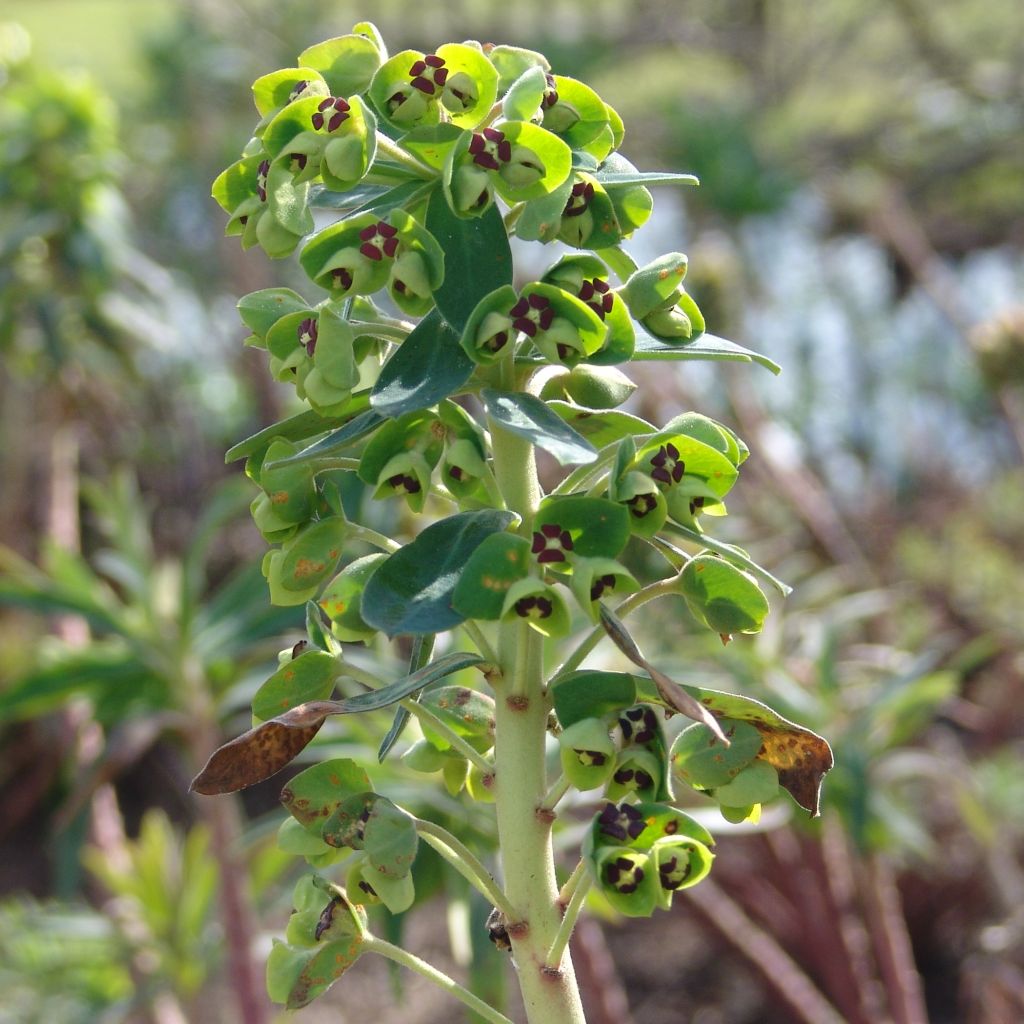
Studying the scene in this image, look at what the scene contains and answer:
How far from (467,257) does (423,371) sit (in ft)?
0.25

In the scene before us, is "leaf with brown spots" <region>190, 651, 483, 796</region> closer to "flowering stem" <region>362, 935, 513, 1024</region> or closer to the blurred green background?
"flowering stem" <region>362, 935, 513, 1024</region>

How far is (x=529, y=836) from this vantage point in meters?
0.67

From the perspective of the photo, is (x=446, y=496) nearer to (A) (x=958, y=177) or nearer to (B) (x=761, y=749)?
(B) (x=761, y=749)

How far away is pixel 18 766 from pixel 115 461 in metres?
1.24

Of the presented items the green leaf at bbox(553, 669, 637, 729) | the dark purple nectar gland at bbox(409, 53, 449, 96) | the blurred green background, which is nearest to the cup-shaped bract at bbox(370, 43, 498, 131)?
the dark purple nectar gland at bbox(409, 53, 449, 96)

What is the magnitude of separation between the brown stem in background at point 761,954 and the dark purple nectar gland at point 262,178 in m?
1.68

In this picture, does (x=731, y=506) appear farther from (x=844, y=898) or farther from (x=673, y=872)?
(x=673, y=872)

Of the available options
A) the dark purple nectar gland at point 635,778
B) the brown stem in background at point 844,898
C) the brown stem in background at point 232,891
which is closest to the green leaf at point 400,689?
the dark purple nectar gland at point 635,778

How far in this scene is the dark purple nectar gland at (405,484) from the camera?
687 mm

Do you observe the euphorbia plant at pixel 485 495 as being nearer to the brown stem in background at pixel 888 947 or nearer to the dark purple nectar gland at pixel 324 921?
the dark purple nectar gland at pixel 324 921

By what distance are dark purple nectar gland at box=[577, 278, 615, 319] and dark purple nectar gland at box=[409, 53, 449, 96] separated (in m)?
0.14

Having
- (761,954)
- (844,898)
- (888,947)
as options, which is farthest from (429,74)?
(844,898)

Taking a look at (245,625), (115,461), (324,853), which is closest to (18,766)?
(115,461)

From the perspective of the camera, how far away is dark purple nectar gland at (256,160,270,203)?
2.32ft
